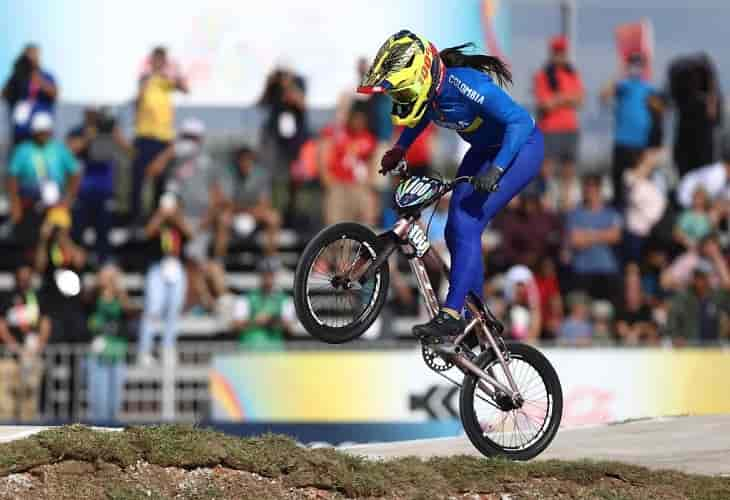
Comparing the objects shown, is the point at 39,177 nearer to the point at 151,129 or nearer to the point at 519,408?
the point at 151,129

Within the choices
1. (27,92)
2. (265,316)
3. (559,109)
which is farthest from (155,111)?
(559,109)

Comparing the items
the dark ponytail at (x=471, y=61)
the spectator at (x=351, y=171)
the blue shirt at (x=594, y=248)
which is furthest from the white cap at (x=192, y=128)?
the dark ponytail at (x=471, y=61)

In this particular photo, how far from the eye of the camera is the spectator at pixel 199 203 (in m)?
18.1

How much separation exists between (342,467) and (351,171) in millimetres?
10562

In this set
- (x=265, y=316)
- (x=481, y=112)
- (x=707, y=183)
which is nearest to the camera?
(x=481, y=112)

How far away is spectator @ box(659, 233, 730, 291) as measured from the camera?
1827cm

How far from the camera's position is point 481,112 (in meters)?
8.84

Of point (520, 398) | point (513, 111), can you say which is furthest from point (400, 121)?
point (520, 398)

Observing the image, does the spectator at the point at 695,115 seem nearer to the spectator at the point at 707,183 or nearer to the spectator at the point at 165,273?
the spectator at the point at 707,183

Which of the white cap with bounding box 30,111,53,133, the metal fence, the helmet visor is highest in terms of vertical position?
the white cap with bounding box 30,111,53,133

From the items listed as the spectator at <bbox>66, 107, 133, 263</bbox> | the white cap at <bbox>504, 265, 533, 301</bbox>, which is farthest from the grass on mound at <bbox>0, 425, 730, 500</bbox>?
the spectator at <bbox>66, 107, 133, 263</bbox>

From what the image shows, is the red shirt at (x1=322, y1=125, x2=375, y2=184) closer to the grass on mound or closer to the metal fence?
the metal fence

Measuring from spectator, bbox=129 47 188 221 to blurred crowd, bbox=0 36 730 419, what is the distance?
2 centimetres

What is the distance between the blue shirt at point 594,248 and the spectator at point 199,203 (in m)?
4.01
